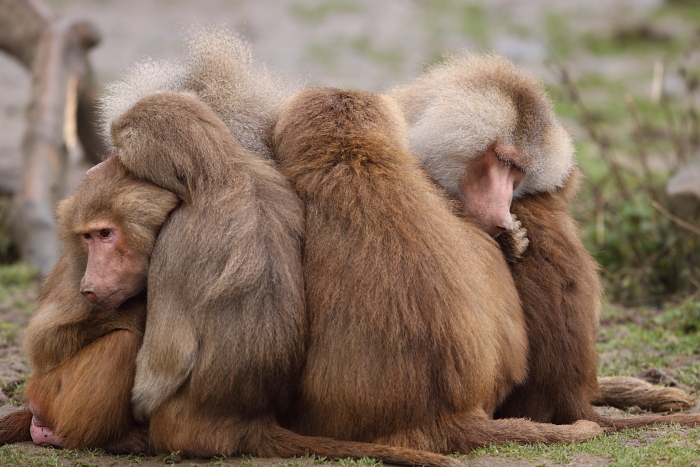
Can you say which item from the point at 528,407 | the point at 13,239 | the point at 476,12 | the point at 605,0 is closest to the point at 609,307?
the point at 528,407

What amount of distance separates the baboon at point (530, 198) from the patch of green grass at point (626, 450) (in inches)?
10.2

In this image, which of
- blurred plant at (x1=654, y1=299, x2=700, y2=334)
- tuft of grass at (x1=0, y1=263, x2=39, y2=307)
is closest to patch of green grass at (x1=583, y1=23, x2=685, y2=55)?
blurred plant at (x1=654, y1=299, x2=700, y2=334)

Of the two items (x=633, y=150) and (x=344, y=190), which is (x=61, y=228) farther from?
(x=633, y=150)

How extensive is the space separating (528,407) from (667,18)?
1486 centimetres

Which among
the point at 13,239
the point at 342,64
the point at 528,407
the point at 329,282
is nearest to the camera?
the point at 329,282

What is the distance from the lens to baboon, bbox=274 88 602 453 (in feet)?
11.5

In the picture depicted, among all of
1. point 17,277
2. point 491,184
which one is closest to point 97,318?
point 491,184

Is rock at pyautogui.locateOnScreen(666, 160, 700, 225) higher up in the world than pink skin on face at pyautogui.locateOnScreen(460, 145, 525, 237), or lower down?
higher up

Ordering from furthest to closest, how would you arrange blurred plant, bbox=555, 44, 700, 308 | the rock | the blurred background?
1. the blurred background
2. blurred plant, bbox=555, 44, 700, 308
3. the rock

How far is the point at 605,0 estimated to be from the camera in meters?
18.3

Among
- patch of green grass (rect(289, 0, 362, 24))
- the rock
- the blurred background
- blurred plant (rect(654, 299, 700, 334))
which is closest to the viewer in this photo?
blurred plant (rect(654, 299, 700, 334))

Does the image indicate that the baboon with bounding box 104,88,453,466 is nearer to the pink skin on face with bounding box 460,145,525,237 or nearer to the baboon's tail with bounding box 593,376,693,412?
the pink skin on face with bounding box 460,145,525,237

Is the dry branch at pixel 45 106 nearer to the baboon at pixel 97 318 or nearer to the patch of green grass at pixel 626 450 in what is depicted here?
the baboon at pixel 97 318

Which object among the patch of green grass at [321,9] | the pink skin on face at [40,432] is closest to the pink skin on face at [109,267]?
the pink skin on face at [40,432]
